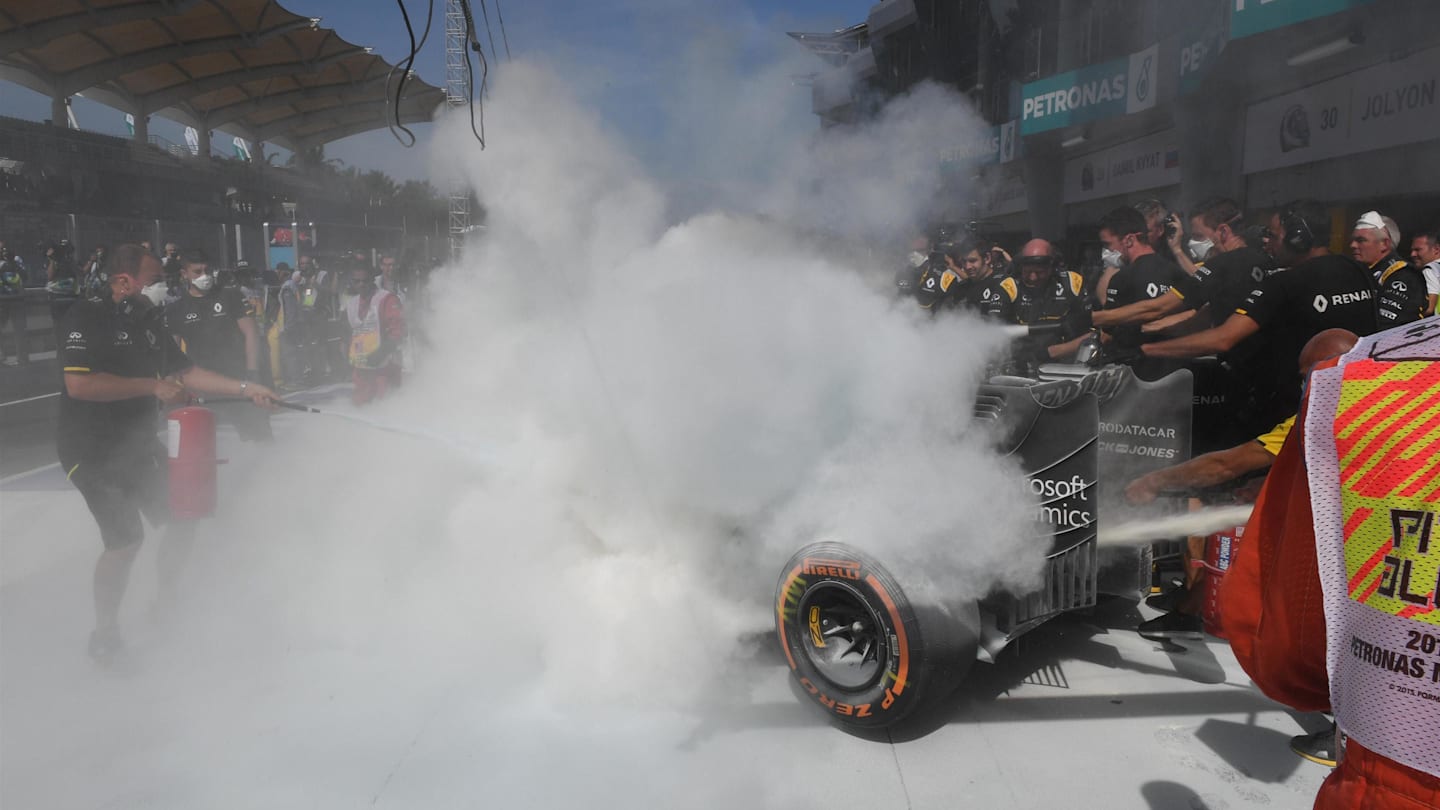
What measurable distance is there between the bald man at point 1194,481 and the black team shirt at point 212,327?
691 cm

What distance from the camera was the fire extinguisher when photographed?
4160mm

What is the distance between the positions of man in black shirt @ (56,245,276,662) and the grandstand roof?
26.4 ft

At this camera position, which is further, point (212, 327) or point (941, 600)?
point (212, 327)

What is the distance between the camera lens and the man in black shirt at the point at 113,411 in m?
3.75

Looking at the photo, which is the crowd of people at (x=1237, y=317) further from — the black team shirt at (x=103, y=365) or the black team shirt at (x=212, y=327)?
the black team shirt at (x=212, y=327)

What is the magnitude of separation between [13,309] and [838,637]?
16994 millimetres

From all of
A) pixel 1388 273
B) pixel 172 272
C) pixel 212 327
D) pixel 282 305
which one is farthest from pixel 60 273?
pixel 1388 273

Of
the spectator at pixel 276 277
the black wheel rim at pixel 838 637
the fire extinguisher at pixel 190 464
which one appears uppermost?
the spectator at pixel 276 277

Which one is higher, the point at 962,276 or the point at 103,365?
the point at 962,276

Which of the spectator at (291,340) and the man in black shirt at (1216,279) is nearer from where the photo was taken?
the man in black shirt at (1216,279)

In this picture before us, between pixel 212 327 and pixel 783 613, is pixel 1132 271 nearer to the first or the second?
pixel 783 613

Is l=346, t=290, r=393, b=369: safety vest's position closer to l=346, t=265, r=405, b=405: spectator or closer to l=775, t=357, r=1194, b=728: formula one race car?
l=346, t=265, r=405, b=405: spectator

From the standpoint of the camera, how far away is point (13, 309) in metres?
14.4

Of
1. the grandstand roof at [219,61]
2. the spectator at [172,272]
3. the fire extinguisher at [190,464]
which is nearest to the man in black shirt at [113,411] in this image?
the fire extinguisher at [190,464]
